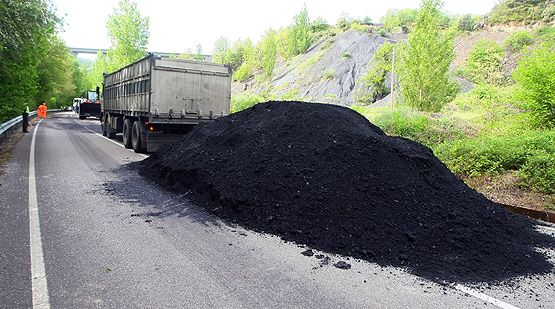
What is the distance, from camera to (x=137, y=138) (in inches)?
507

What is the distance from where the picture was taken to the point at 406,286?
149 inches

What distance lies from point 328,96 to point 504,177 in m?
38.9

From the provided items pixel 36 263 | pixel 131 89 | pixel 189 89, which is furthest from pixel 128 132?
pixel 36 263

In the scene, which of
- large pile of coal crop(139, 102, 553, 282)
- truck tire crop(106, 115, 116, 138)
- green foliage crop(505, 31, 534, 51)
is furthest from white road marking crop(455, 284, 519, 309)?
green foliage crop(505, 31, 534, 51)

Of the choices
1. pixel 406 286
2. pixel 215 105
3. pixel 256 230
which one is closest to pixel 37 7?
pixel 215 105

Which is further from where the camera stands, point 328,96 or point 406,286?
point 328,96

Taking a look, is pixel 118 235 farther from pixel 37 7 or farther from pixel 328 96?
Result: pixel 328 96

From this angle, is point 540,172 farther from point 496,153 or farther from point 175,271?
point 175,271

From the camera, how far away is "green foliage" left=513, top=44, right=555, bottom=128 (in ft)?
34.6

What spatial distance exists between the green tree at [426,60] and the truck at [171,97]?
516 inches

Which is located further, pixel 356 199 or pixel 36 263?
pixel 356 199

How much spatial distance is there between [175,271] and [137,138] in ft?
32.3

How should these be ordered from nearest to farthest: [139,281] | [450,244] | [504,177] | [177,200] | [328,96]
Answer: [139,281]
[450,244]
[177,200]
[504,177]
[328,96]

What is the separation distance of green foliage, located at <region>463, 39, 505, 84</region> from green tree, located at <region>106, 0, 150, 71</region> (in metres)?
36.1
